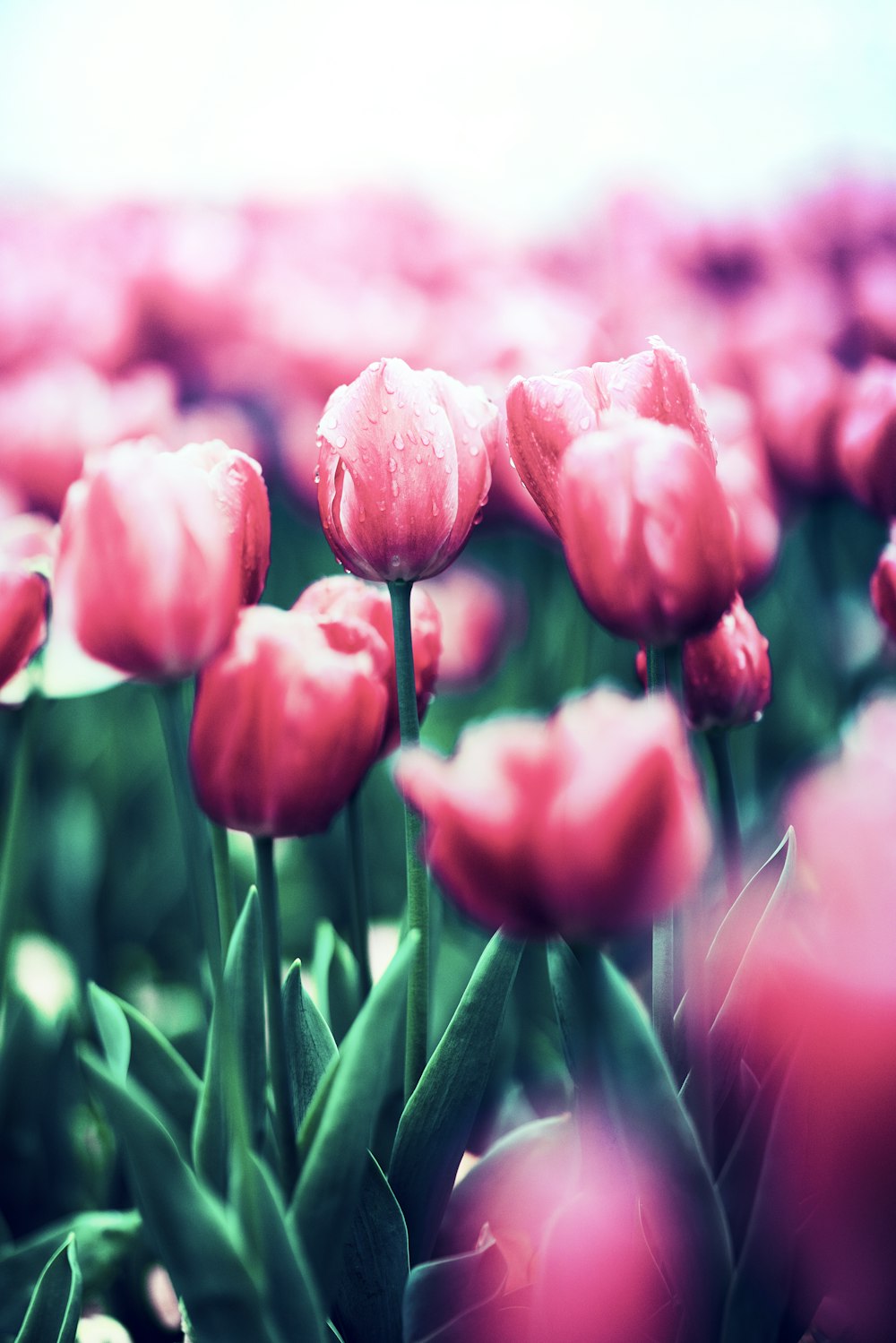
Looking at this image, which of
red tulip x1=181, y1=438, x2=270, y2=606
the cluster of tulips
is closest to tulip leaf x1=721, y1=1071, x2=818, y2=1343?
the cluster of tulips

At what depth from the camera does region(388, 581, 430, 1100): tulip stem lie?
0.30 metres

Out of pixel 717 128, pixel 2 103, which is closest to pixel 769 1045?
pixel 717 128

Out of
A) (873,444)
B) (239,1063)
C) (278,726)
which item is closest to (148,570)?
(278,726)

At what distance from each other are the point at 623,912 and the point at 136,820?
23.6 inches

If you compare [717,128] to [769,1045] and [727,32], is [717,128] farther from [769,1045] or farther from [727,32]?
[769,1045]

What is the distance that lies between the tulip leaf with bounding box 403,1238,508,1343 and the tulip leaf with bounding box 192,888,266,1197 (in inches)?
2.7

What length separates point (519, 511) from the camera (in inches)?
24.0

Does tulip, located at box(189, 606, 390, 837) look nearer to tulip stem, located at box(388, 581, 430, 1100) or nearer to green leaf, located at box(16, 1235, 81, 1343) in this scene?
tulip stem, located at box(388, 581, 430, 1100)

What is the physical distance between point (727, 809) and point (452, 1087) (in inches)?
5.7

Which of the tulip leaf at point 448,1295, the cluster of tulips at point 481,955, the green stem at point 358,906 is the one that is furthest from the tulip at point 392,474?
the tulip leaf at point 448,1295

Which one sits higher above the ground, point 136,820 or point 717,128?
point 717,128

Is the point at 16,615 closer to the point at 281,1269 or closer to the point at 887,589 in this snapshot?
the point at 281,1269

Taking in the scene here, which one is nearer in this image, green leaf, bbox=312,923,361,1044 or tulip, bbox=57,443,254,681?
tulip, bbox=57,443,254,681

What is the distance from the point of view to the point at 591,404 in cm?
29
